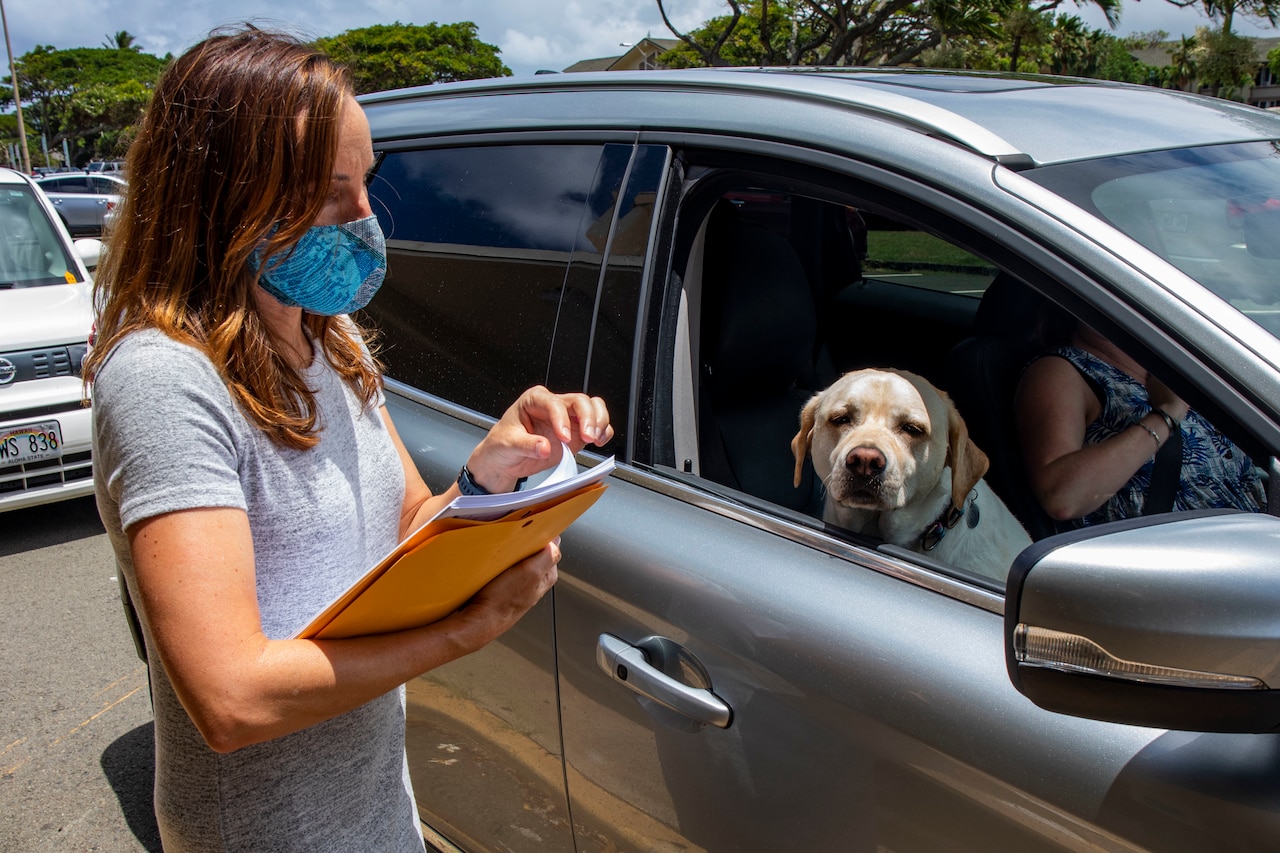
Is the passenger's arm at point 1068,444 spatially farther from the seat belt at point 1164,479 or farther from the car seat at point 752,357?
the car seat at point 752,357

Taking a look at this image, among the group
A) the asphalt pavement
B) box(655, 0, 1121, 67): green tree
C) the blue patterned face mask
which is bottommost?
the asphalt pavement

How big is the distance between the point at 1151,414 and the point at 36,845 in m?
3.28

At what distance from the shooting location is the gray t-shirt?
106cm

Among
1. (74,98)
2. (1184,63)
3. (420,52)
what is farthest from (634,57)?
(74,98)

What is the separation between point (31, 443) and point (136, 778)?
2723 mm

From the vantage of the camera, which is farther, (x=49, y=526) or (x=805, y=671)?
(x=49, y=526)

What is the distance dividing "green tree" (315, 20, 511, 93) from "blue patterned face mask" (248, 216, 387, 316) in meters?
63.0

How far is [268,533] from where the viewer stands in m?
1.20

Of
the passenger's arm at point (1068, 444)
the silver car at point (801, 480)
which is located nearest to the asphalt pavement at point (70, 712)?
the silver car at point (801, 480)

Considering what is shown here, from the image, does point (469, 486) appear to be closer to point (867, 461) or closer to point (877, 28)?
point (867, 461)

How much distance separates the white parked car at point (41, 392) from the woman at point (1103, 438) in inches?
189

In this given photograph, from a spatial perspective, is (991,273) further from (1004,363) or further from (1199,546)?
(1199,546)

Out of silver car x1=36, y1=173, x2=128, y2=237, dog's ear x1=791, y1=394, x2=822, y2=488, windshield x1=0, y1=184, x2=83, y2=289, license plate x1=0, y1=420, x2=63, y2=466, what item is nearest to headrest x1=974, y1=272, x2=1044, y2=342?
dog's ear x1=791, y1=394, x2=822, y2=488

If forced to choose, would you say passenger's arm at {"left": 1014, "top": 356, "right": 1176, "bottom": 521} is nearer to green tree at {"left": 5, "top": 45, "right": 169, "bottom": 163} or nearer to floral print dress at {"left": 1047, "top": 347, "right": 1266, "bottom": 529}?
floral print dress at {"left": 1047, "top": 347, "right": 1266, "bottom": 529}
